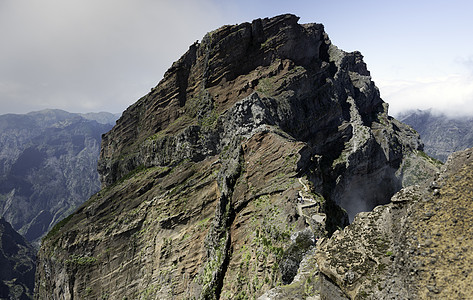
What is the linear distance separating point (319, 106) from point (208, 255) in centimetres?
5652

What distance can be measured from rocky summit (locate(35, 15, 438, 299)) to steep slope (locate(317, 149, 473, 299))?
5.76 metres

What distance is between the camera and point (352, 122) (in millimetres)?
91812

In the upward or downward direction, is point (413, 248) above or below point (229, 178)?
above

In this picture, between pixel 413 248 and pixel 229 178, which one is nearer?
pixel 413 248

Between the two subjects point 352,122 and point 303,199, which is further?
point 352,122

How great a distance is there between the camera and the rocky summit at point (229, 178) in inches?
1460

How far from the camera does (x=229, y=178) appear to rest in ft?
159

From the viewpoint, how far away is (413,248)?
37.7ft

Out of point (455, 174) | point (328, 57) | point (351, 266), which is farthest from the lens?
point (328, 57)

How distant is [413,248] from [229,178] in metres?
38.1

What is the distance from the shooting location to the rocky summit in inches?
1460

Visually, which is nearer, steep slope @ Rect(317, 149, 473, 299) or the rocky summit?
steep slope @ Rect(317, 149, 473, 299)

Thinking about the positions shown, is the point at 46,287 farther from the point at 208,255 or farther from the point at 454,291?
the point at 454,291

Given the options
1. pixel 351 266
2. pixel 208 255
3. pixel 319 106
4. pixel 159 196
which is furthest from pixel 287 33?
pixel 351 266
